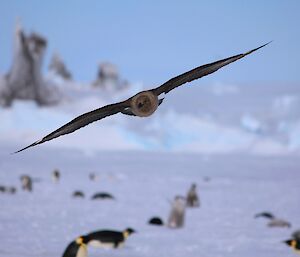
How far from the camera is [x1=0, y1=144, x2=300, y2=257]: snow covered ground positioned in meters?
8.91

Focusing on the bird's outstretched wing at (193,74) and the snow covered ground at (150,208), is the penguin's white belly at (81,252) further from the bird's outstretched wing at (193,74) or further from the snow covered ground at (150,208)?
the bird's outstretched wing at (193,74)

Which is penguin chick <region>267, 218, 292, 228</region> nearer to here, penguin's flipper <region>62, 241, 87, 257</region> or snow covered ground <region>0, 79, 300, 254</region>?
snow covered ground <region>0, 79, 300, 254</region>

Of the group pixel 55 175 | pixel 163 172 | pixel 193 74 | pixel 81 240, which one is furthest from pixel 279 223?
pixel 163 172

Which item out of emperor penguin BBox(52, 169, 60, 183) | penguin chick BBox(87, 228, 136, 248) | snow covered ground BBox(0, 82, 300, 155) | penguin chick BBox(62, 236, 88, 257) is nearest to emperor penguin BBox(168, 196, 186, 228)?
penguin chick BBox(87, 228, 136, 248)

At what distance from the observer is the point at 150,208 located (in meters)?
15.0

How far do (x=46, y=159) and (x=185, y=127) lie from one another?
14020 millimetres

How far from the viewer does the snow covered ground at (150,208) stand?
8.91 metres

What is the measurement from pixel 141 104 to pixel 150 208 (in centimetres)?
1181

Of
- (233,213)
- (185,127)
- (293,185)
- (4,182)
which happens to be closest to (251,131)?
(185,127)

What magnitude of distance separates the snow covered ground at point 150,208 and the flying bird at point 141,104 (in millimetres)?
3899

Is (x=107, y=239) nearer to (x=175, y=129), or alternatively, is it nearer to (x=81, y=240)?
(x=81, y=240)


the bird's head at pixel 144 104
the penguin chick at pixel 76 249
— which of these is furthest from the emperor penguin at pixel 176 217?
the bird's head at pixel 144 104

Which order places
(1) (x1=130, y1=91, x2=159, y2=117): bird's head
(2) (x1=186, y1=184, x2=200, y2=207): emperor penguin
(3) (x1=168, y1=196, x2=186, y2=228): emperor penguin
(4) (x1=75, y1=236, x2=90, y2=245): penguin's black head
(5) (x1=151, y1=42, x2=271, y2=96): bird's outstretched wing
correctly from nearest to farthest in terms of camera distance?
(1) (x1=130, y1=91, x2=159, y2=117): bird's head, (5) (x1=151, y1=42, x2=271, y2=96): bird's outstretched wing, (4) (x1=75, y1=236, x2=90, y2=245): penguin's black head, (3) (x1=168, y1=196, x2=186, y2=228): emperor penguin, (2) (x1=186, y1=184, x2=200, y2=207): emperor penguin

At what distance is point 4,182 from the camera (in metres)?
21.0
